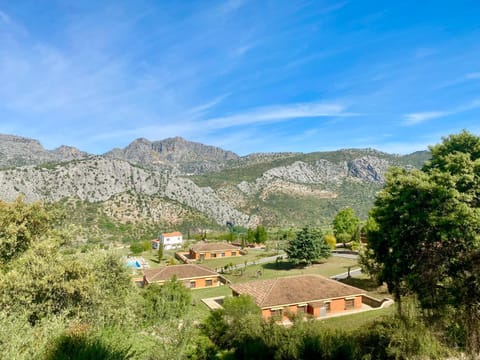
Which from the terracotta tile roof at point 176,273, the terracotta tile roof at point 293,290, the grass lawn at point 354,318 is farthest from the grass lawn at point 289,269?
the grass lawn at point 354,318

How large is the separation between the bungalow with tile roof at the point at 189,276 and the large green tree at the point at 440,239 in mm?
34136

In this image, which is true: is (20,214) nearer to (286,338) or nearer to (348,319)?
(286,338)

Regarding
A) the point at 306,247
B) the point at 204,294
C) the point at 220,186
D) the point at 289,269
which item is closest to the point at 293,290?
the point at 204,294

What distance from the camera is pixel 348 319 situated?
28.8 metres

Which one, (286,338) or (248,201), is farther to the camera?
(248,201)

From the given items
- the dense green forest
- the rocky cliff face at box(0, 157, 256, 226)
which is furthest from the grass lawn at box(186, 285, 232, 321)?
the rocky cliff face at box(0, 157, 256, 226)

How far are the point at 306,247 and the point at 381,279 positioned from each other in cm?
3353

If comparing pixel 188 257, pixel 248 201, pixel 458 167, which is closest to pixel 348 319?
pixel 458 167

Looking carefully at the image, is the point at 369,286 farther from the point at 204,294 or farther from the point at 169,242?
the point at 169,242

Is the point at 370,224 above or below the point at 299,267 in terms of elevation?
above

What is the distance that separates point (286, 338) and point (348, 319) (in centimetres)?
1524

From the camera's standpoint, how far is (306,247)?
5181 centimetres

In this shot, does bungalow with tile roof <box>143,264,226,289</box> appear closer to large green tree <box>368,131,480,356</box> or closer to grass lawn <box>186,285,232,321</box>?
grass lawn <box>186,285,232,321</box>

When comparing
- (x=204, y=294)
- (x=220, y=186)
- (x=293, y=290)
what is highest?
(x=220, y=186)
